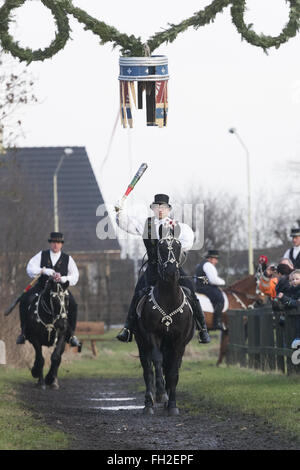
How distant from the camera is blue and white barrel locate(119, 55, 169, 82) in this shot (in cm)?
1241

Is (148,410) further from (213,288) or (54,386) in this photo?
(213,288)

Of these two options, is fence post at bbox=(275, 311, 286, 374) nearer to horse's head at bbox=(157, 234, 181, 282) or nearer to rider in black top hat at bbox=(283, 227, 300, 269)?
rider in black top hat at bbox=(283, 227, 300, 269)

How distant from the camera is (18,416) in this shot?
1399 cm

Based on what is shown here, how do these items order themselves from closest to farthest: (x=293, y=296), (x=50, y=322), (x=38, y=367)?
(x=293, y=296), (x=50, y=322), (x=38, y=367)

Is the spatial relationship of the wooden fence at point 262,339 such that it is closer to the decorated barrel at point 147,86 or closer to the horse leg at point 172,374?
the horse leg at point 172,374

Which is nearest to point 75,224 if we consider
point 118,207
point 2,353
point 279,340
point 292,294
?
point 2,353

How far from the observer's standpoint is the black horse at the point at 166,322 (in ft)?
47.4

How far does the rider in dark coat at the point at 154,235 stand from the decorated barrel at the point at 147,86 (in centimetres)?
241

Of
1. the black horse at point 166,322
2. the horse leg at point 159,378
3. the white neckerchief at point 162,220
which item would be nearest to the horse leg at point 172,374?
the black horse at point 166,322

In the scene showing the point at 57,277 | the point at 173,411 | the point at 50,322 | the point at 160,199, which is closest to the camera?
the point at 173,411

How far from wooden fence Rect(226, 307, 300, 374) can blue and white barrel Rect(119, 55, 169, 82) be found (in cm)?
620

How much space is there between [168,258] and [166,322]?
0.93 metres

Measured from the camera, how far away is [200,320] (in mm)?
15844

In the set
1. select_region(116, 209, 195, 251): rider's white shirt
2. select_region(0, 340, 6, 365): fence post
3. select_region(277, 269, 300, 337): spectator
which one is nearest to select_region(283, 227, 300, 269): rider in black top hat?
select_region(277, 269, 300, 337): spectator
